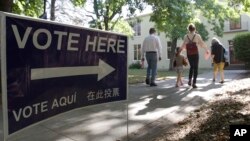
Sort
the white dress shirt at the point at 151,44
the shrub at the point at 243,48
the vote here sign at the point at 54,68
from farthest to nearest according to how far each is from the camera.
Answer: the shrub at the point at 243,48 < the white dress shirt at the point at 151,44 < the vote here sign at the point at 54,68

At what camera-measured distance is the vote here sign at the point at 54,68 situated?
300 cm

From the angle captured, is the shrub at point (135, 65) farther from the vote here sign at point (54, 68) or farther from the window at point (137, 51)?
the vote here sign at point (54, 68)

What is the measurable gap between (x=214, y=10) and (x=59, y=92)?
26552mm

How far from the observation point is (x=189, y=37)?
11047 mm

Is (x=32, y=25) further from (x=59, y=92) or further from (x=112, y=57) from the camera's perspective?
(x=112, y=57)

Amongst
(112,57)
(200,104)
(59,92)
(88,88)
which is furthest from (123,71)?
(200,104)

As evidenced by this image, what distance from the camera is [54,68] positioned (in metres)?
3.54

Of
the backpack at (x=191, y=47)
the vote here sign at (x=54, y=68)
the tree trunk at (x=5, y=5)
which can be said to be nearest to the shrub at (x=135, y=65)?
the backpack at (x=191, y=47)

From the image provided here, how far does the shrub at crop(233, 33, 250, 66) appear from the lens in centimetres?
2136

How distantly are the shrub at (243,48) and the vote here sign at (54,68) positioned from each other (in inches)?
715

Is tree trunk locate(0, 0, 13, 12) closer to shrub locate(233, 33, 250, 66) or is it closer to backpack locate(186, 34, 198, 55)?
backpack locate(186, 34, 198, 55)

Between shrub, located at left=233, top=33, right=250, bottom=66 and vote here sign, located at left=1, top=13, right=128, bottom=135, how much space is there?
59.6 feet

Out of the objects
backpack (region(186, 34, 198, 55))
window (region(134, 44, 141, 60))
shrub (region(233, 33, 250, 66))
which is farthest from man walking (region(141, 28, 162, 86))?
window (region(134, 44, 141, 60))

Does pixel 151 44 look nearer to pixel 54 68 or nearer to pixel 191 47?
pixel 191 47
